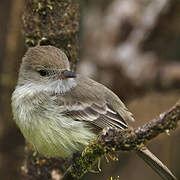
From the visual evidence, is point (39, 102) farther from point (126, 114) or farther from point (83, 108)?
point (126, 114)

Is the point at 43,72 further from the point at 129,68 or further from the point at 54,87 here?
the point at 129,68

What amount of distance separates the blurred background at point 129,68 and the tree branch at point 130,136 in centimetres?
414

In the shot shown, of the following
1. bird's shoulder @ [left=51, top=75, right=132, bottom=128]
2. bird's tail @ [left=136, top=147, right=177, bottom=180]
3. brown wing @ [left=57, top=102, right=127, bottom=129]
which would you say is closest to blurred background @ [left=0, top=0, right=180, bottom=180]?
bird's shoulder @ [left=51, top=75, right=132, bottom=128]

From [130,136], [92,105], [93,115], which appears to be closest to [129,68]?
[92,105]

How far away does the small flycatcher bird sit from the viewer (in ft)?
13.8

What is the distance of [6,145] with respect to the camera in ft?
24.2

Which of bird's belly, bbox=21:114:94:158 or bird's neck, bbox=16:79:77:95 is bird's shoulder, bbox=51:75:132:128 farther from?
bird's belly, bbox=21:114:94:158

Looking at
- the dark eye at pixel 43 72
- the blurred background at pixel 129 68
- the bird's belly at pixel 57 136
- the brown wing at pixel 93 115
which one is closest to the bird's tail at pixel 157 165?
the brown wing at pixel 93 115

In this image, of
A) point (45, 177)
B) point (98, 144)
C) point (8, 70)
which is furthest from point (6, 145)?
point (98, 144)

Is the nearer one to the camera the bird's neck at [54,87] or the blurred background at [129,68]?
the bird's neck at [54,87]

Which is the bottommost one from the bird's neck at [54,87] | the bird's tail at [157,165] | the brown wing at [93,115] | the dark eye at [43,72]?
the bird's tail at [157,165]

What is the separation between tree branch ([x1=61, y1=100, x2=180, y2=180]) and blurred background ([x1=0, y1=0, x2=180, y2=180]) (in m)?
4.14

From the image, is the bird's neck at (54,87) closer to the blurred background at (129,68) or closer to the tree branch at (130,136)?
the tree branch at (130,136)

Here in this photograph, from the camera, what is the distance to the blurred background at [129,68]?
743 cm
